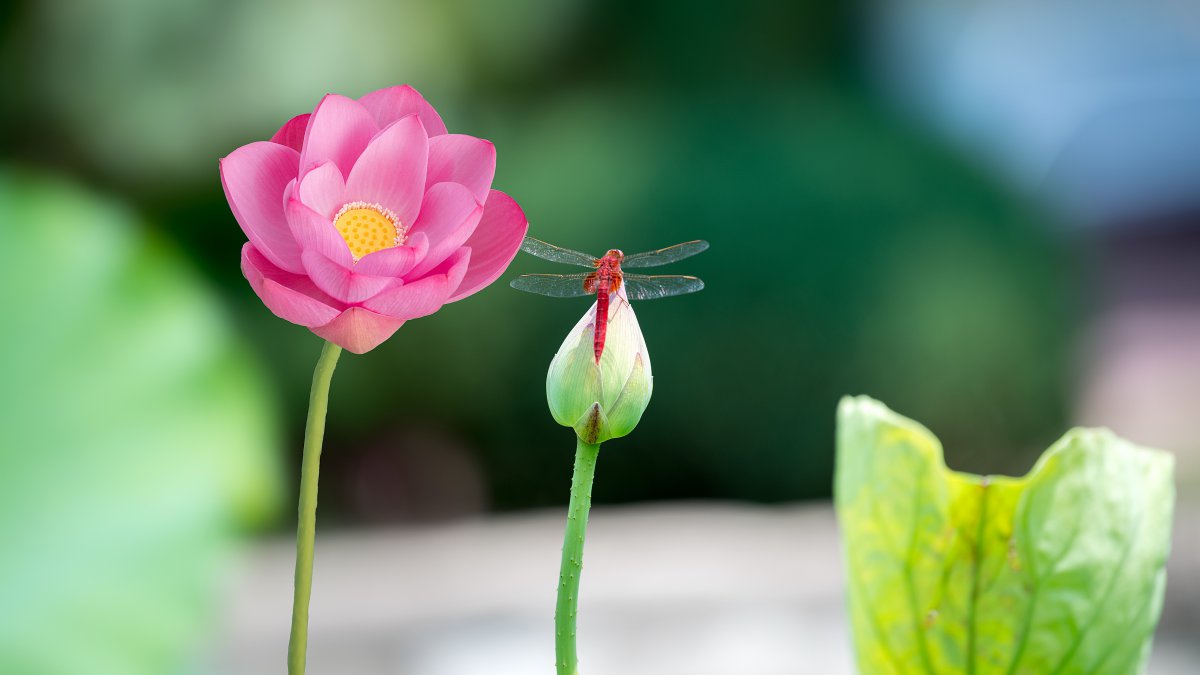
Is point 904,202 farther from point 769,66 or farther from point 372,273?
point 372,273

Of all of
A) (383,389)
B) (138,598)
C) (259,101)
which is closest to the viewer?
(138,598)

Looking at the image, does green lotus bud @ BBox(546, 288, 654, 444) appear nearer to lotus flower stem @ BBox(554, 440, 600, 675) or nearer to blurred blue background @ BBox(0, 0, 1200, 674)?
lotus flower stem @ BBox(554, 440, 600, 675)

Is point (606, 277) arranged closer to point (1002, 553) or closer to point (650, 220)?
point (1002, 553)

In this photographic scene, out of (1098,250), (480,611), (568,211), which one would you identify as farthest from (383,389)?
(1098,250)

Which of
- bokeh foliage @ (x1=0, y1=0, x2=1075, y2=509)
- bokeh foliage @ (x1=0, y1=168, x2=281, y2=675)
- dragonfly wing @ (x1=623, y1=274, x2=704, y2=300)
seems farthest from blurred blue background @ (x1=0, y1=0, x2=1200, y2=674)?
dragonfly wing @ (x1=623, y1=274, x2=704, y2=300)

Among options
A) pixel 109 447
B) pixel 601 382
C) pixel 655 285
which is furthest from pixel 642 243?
pixel 601 382

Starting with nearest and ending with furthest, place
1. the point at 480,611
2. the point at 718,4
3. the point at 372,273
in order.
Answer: the point at 372,273 < the point at 480,611 < the point at 718,4

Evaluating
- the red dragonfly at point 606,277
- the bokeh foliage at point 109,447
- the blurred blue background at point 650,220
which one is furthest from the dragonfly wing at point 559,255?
the blurred blue background at point 650,220
